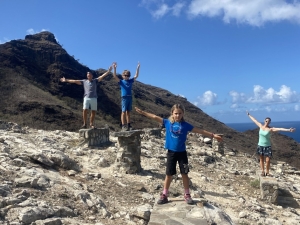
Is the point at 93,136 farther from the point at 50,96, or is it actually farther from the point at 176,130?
the point at 50,96

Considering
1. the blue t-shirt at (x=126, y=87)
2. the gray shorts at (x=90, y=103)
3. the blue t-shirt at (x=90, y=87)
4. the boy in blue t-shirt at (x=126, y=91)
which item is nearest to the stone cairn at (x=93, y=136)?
the gray shorts at (x=90, y=103)

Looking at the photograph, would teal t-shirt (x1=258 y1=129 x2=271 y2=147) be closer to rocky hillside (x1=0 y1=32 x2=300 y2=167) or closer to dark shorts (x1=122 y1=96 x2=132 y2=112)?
dark shorts (x1=122 y1=96 x2=132 y2=112)

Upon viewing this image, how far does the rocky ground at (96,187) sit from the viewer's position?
5.73m

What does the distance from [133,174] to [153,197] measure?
1703mm

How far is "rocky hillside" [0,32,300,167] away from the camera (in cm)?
2886

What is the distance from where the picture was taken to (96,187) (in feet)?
24.5

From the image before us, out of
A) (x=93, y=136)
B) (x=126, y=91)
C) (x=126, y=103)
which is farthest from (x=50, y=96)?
(x=126, y=91)

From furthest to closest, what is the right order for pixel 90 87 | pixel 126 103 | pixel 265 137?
pixel 90 87 < pixel 265 137 < pixel 126 103

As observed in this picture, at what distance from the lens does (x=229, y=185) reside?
10102 millimetres

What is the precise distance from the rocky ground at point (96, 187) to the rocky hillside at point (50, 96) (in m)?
14.2

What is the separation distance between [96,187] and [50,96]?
30.4 m

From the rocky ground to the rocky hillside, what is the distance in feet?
46.5

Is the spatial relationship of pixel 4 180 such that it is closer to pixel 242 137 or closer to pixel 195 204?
pixel 195 204

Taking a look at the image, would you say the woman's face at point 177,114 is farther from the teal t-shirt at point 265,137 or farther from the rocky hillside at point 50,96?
the rocky hillside at point 50,96
